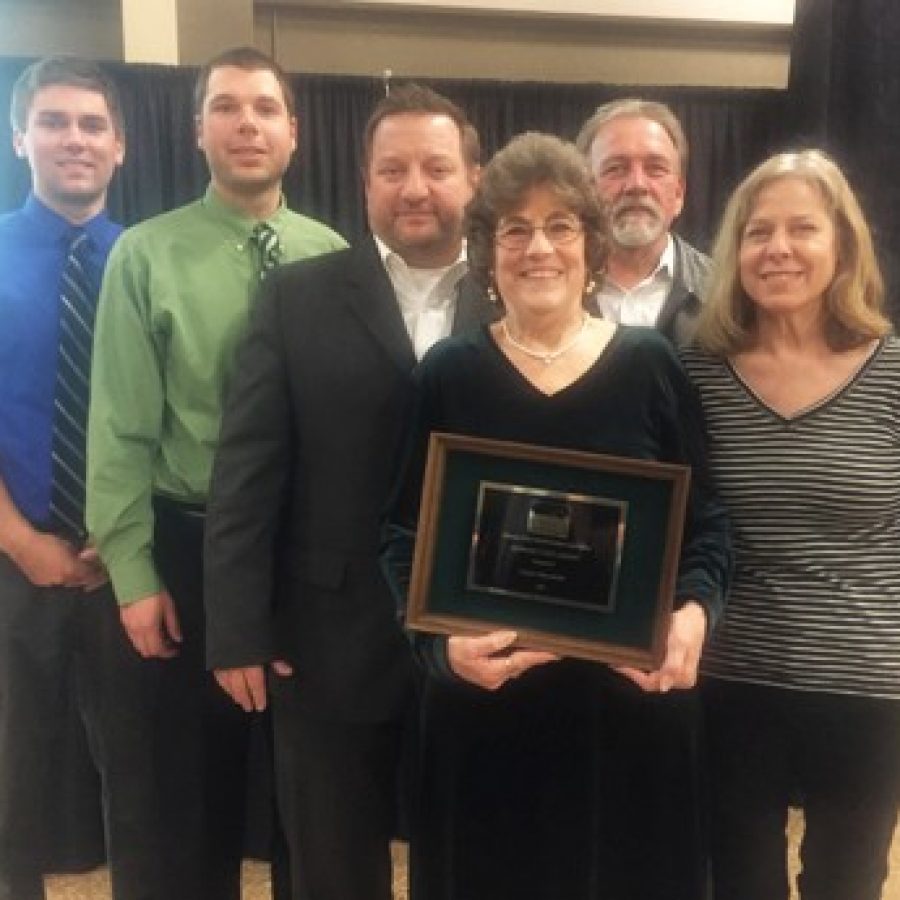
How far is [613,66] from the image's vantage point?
4.27m

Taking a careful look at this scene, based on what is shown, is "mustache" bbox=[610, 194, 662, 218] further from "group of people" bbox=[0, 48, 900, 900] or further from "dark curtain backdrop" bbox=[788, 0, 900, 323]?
"dark curtain backdrop" bbox=[788, 0, 900, 323]

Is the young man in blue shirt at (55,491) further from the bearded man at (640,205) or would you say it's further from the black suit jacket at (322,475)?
the bearded man at (640,205)

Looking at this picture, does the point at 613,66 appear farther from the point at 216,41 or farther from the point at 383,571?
the point at 383,571

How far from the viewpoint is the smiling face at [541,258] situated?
1.47m

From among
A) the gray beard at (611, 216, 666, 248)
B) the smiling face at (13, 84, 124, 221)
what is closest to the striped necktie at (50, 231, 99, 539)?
the smiling face at (13, 84, 124, 221)

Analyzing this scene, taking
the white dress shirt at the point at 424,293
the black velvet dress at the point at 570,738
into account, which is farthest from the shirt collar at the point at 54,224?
the black velvet dress at the point at 570,738

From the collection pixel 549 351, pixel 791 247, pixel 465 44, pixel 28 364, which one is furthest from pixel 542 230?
pixel 465 44

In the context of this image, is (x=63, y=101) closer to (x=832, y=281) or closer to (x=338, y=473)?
(x=338, y=473)

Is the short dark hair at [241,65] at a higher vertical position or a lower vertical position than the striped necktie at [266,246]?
higher

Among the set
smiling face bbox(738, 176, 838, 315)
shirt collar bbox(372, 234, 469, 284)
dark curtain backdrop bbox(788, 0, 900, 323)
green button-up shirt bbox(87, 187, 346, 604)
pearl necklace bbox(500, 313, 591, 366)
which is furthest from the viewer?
dark curtain backdrop bbox(788, 0, 900, 323)

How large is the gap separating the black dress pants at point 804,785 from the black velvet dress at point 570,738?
0.10m

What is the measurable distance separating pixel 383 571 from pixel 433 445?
27 cm

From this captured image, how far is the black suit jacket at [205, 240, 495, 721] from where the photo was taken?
65.1 inches

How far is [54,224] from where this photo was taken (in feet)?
6.84
